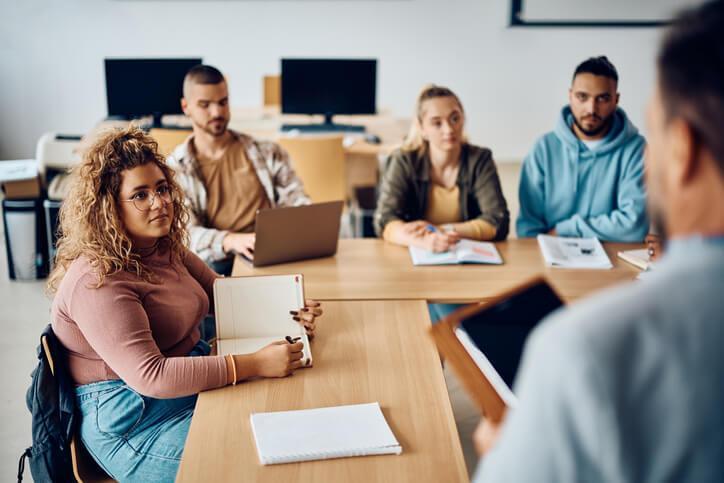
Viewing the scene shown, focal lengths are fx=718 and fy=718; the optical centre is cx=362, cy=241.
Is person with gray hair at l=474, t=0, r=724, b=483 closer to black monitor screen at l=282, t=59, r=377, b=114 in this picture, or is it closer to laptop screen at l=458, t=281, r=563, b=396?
laptop screen at l=458, t=281, r=563, b=396

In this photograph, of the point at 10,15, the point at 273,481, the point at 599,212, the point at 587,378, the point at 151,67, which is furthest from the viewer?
the point at 10,15

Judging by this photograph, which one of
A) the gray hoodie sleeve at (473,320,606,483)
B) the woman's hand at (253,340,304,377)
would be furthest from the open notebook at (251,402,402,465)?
the gray hoodie sleeve at (473,320,606,483)

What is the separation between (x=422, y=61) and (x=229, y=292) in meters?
4.19

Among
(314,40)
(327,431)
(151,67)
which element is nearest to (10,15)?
(151,67)

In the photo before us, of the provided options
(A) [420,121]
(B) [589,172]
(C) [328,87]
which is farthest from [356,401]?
(C) [328,87]

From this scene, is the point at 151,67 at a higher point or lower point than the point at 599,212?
higher

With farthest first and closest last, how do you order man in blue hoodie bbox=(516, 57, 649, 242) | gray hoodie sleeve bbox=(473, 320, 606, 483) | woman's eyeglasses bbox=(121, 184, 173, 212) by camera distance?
man in blue hoodie bbox=(516, 57, 649, 242), woman's eyeglasses bbox=(121, 184, 173, 212), gray hoodie sleeve bbox=(473, 320, 606, 483)

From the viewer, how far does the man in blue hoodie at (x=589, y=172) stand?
2.67 metres

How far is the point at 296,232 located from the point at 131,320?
2.65 ft

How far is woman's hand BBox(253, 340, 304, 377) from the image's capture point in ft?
5.38

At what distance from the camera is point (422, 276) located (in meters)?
2.30

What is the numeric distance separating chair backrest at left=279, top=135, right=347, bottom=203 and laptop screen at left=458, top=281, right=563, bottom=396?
8.17ft

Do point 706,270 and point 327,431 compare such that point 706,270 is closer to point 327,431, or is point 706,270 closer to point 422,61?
point 327,431

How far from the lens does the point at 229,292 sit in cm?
185
